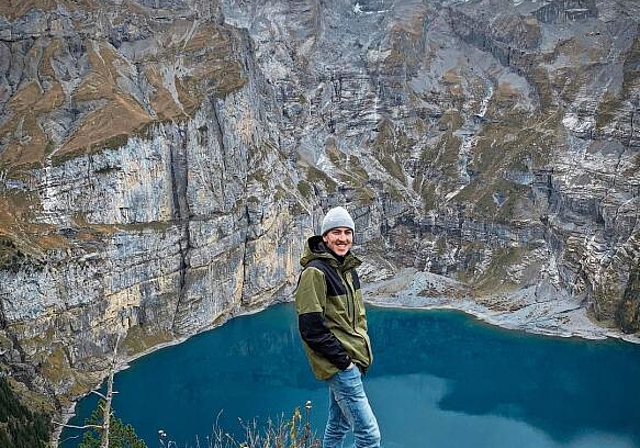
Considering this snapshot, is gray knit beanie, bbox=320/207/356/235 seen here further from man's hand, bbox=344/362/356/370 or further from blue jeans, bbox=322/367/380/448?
blue jeans, bbox=322/367/380/448

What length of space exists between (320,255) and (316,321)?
117 cm

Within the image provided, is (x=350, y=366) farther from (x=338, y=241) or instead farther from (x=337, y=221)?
(x=337, y=221)

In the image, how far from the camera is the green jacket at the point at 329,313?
1023cm

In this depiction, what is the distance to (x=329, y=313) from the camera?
1062 cm

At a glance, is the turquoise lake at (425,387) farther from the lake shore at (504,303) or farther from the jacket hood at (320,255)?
the jacket hood at (320,255)

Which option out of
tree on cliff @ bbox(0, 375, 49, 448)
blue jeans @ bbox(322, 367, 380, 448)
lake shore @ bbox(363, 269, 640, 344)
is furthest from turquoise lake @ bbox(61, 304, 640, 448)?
blue jeans @ bbox(322, 367, 380, 448)

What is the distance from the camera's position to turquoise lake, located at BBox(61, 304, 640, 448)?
232 ft

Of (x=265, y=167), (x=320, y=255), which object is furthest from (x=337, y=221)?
(x=265, y=167)

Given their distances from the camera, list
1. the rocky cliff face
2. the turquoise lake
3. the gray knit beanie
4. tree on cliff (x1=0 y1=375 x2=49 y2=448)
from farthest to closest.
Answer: the rocky cliff face < the turquoise lake < tree on cliff (x1=0 y1=375 x2=49 y2=448) < the gray knit beanie

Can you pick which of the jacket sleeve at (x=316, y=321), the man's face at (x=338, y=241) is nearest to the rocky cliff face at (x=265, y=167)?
the man's face at (x=338, y=241)

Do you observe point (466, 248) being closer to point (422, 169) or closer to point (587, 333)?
point (422, 169)

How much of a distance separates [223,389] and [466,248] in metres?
86.1

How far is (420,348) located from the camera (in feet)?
352

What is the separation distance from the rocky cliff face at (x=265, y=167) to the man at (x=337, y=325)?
272 feet
